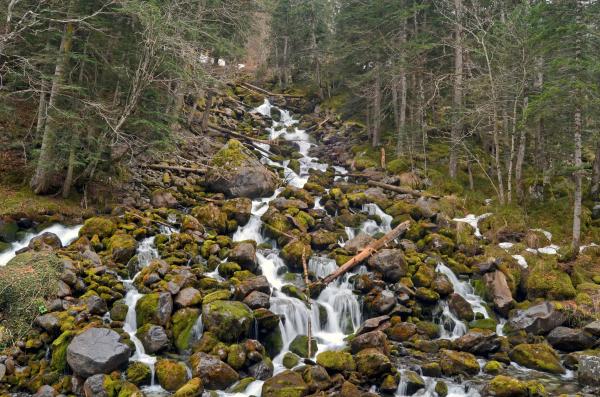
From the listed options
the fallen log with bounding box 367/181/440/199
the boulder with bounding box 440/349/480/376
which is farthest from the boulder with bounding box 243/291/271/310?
the fallen log with bounding box 367/181/440/199

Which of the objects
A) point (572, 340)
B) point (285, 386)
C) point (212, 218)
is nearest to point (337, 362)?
point (285, 386)

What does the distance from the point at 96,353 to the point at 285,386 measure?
13.3ft

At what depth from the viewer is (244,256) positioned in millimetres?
14117

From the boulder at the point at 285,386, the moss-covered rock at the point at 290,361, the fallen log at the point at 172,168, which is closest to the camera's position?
the boulder at the point at 285,386

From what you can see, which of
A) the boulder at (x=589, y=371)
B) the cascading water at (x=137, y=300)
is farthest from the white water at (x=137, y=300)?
the boulder at (x=589, y=371)

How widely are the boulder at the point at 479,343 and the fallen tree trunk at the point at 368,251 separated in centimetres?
421

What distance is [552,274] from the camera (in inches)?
573

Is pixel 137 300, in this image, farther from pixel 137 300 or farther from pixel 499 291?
pixel 499 291

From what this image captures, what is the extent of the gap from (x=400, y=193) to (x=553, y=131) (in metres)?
7.61

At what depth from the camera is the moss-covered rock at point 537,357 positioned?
10945 mm

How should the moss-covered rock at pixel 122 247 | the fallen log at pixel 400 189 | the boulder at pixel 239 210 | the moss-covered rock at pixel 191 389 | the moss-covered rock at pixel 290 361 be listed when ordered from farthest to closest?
the fallen log at pixel 400 189
the boulder at pixel 239 210
the moss-covered rock at pixel 122 247
the moss-covered rock at pixel 290 361
the moss-covered rock at pixel 191 389

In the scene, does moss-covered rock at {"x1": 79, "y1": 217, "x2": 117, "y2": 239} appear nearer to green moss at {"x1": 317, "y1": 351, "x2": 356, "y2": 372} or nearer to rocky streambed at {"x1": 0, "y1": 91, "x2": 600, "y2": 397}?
rocky streambed at {"x1": 0, "y1": 91, "x2": 600, "y2": 397}

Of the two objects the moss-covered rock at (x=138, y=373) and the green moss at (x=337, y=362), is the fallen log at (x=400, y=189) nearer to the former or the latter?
the green moss at (x=337, y=362)

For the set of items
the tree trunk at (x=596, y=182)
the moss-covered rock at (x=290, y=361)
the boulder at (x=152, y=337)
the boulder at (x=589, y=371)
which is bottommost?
the moss-covered rock at (x=290, y=361)
